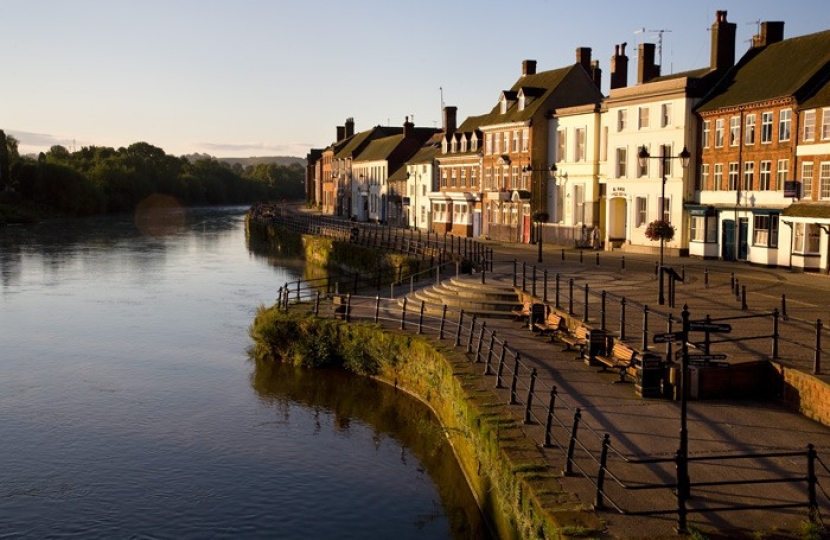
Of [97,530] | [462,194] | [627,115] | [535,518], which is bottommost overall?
[97,530]

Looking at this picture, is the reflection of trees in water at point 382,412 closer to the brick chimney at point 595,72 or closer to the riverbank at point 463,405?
the riverbank at point 463,405

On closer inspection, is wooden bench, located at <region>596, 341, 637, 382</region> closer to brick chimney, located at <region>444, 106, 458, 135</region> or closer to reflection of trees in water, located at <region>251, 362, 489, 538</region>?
reflection of trees in water, located at <region>251, 362, 489, 538</region>

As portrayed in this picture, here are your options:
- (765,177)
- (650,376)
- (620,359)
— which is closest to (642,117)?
(765,177)

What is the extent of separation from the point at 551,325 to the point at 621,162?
25.8m

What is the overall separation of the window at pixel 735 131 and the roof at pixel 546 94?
1475cm

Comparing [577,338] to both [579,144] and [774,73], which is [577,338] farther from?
[579,144]

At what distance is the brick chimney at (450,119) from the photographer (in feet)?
234

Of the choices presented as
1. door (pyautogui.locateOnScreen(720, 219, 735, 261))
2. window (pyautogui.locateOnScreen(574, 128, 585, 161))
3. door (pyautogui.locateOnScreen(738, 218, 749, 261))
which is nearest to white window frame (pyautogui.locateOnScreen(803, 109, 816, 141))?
door (pyautogui.locateOnScreen(738, 218, 749, 261))

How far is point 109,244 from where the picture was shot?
73.3 m

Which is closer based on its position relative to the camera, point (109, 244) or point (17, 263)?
point (17, 263)

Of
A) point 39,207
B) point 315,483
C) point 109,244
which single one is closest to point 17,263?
point 109,244

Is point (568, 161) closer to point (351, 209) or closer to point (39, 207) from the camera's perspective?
point (351, 209)

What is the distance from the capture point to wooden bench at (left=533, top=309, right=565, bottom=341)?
23141 mm

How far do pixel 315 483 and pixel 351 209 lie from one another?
3209 inches
